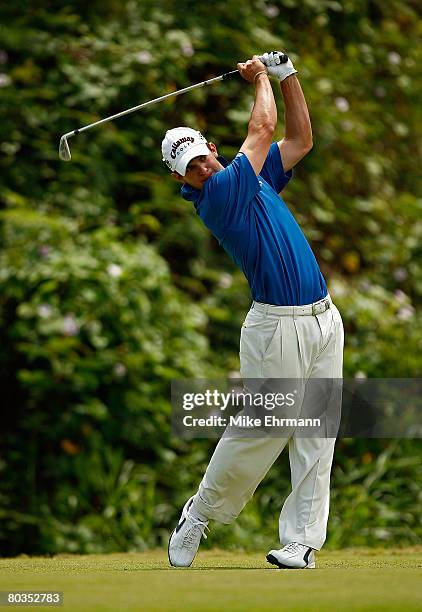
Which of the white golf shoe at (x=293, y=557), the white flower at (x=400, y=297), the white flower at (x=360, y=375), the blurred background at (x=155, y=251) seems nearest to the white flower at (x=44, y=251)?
the blurred background at (x=155, y=251)

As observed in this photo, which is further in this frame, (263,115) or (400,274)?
(400,274)

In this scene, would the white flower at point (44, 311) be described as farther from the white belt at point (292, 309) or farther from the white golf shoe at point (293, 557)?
the white golf shoe at point (293, 557)

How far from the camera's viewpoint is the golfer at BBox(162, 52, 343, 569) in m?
4.76

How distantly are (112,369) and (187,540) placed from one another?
2447mm

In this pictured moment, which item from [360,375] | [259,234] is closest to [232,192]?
[259,234]

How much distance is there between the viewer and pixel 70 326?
281 inches

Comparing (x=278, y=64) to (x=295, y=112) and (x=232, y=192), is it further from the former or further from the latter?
(x=232, y=192)

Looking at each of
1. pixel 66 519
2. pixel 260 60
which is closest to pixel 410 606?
pixel 260 60

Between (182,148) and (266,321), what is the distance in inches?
29.7

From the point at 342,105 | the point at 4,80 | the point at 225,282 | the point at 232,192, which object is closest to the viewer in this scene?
the point at 232,192

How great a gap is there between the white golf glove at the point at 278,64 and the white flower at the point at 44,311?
258cm

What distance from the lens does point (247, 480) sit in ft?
16.1

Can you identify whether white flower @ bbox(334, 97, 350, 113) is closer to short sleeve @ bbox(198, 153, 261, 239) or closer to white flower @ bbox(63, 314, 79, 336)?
white flower @ bbox(63, 314, 79, 336)

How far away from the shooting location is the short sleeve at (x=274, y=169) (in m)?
5.16
